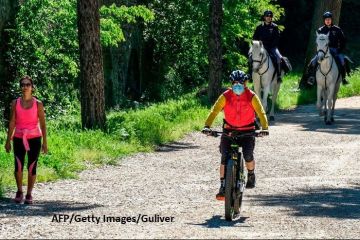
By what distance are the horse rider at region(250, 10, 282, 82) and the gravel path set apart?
14.6ft

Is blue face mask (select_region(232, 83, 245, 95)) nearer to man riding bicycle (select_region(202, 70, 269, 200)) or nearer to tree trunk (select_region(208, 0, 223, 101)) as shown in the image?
man riding bicycle (select_region(202, 70, 269, 200))

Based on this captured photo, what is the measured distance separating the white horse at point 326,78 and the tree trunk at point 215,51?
389cm

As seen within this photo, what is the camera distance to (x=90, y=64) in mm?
19203

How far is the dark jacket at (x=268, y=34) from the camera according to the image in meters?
24.4

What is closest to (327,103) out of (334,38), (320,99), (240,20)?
(320,99)

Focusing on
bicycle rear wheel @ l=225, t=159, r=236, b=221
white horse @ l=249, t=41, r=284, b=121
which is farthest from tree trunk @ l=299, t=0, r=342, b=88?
bicycle rear wheel @ l=225, t=159, r=236, b=221

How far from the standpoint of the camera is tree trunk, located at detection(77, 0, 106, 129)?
1895 centimetres

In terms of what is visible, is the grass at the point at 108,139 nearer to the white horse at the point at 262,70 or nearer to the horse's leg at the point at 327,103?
the white horse at the point at 262,70

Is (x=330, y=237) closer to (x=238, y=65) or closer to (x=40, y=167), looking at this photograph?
(x=40, y=167)

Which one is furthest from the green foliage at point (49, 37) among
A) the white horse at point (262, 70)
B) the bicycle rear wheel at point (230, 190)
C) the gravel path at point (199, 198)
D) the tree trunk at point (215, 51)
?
the bicycle rear wheel at point (230, 190)

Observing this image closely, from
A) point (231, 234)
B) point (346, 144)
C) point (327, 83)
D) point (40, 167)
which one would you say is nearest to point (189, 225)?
point (231, 234)

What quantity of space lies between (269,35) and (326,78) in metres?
1.95

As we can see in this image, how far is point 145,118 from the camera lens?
72.4 feet

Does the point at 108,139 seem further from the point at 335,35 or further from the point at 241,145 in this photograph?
the point at 335,35
